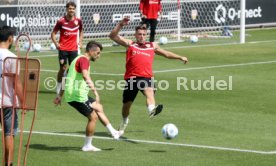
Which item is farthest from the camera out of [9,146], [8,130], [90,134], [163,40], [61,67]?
[163,40]

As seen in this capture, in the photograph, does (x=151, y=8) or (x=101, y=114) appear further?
(x=151, y=8)

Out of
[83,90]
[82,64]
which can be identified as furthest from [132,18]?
[82,64]

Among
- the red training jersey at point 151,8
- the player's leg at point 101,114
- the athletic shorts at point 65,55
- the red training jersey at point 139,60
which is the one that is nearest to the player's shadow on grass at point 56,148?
the player's leg at point 101,114

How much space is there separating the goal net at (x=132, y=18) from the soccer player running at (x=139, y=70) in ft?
49.0

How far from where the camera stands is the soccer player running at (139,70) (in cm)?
1759

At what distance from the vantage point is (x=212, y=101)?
21.7 m

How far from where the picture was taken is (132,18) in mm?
35469

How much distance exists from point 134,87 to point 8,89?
5058mm

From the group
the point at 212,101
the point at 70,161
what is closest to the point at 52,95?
the point at 212,101

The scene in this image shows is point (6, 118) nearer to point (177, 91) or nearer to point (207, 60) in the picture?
point (177, 91)

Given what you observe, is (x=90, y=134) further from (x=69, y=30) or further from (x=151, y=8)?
(x=151, y=8)

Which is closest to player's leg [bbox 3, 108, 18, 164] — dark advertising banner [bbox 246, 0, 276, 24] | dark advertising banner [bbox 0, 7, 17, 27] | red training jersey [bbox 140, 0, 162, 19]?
red training jersey [bbox 140, 0, 162, 19]

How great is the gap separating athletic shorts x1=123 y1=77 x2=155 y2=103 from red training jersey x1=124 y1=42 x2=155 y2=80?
10 cm

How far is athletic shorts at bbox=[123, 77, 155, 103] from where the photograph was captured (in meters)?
17.6
